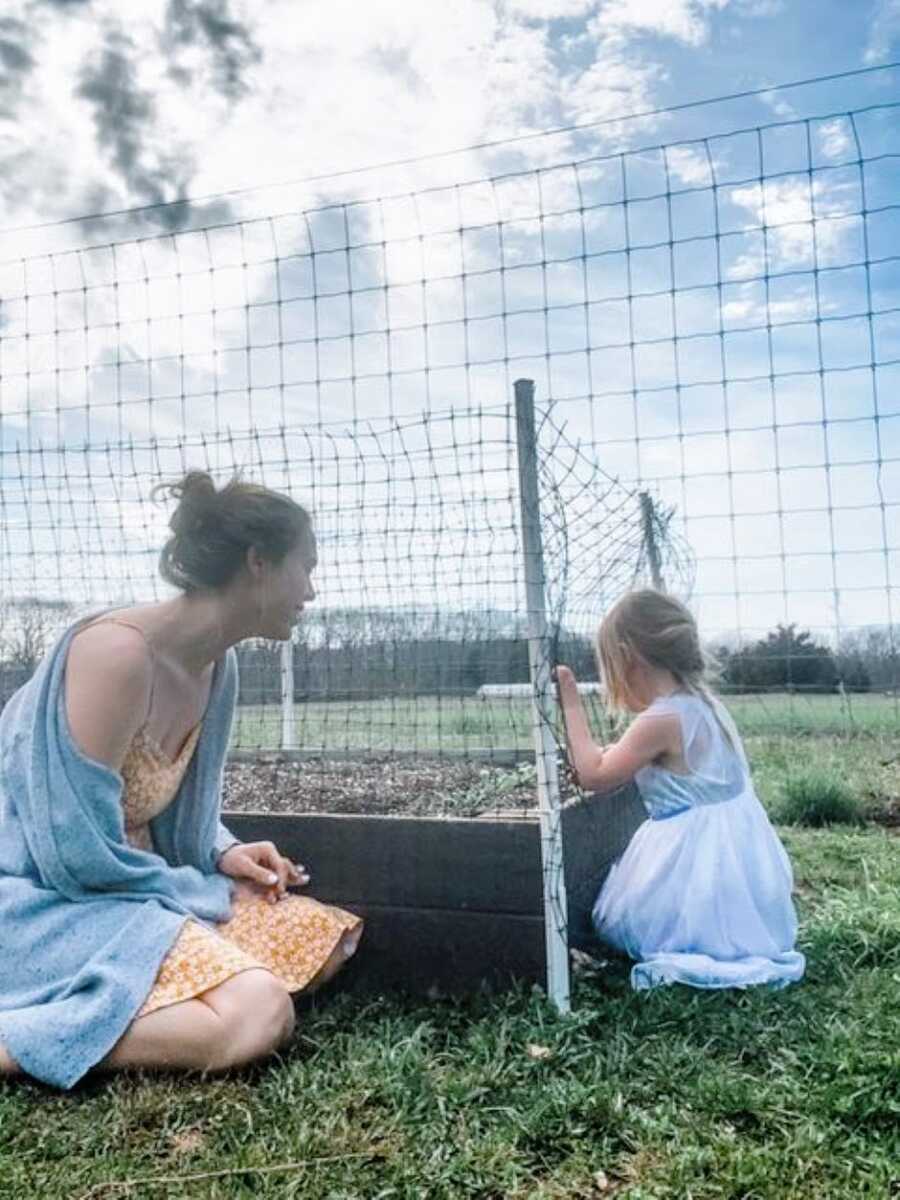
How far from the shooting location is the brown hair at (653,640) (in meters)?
3.02

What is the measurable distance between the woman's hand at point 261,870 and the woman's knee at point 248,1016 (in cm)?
39

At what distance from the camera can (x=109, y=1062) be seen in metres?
2.23

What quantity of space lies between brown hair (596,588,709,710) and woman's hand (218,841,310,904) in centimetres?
101

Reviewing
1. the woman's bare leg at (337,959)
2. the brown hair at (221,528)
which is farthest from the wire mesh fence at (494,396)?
the woman's bare leg at (337,959)

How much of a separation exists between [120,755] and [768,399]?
1.77 metres

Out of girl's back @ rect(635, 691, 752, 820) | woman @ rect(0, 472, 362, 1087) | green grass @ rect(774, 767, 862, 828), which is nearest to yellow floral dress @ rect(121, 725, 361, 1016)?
woman @ rect(0, 472, 362, 1087)

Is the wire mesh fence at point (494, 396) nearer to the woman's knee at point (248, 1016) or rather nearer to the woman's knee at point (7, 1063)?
the woman's knee at point (248, 1016)

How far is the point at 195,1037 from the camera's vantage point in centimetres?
222

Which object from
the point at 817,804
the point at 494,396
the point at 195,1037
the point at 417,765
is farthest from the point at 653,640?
the point at 817,804

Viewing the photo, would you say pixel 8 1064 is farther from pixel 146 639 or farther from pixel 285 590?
pixel 285 590

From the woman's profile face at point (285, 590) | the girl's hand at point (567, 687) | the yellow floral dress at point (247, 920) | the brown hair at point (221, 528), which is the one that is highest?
the brown hair at point (221, 528)

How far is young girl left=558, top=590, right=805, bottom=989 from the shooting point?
110 inches

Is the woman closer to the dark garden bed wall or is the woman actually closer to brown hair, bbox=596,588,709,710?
the dark garden bed wall

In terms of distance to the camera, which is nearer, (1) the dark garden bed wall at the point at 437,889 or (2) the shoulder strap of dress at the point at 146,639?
(2) the shoulder strap of dress at the point at 146,639
